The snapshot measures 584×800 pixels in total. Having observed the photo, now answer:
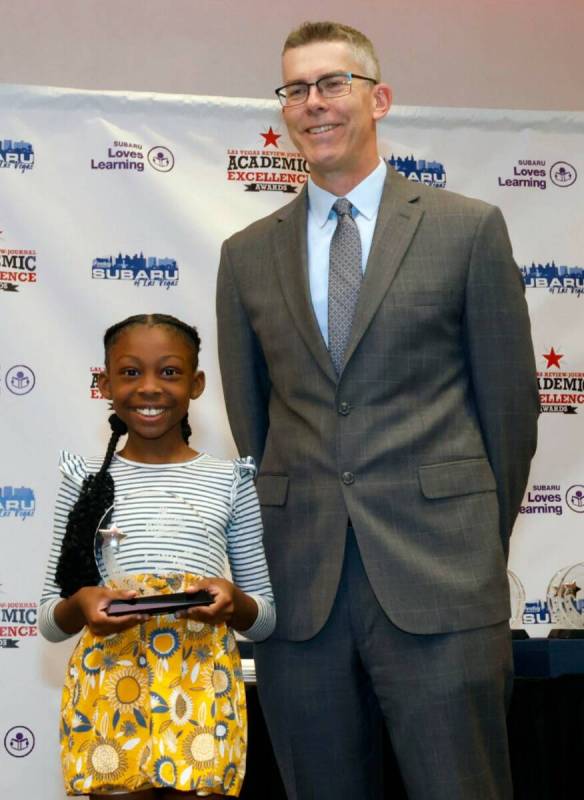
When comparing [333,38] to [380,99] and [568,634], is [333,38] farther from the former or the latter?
[568,634]

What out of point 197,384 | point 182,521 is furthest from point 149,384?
point 182,521

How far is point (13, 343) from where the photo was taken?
4.07 metres

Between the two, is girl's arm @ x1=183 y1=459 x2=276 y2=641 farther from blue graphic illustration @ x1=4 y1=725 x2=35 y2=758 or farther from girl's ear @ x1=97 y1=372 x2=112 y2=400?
blue graphic illustration @ x1=4 y1=725 x2=35 y2=758

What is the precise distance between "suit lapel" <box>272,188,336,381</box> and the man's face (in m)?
0.10

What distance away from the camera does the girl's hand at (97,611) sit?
1.93 metres

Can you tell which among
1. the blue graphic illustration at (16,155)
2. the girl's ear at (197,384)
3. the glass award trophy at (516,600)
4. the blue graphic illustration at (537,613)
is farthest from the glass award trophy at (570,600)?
the blue graphic illustration at (16,155)

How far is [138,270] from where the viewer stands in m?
4.18

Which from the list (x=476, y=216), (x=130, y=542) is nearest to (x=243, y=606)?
(x=130, y=542)

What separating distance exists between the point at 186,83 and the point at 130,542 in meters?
2.86

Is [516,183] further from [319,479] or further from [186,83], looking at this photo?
[319,479]

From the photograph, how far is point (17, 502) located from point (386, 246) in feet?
6.91

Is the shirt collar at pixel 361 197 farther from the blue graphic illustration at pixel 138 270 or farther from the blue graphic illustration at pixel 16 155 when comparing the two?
the blue graphic illustration at pixel 16 155

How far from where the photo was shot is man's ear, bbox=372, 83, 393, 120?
253 cm

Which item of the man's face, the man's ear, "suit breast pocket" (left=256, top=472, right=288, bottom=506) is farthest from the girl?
the man's ear
